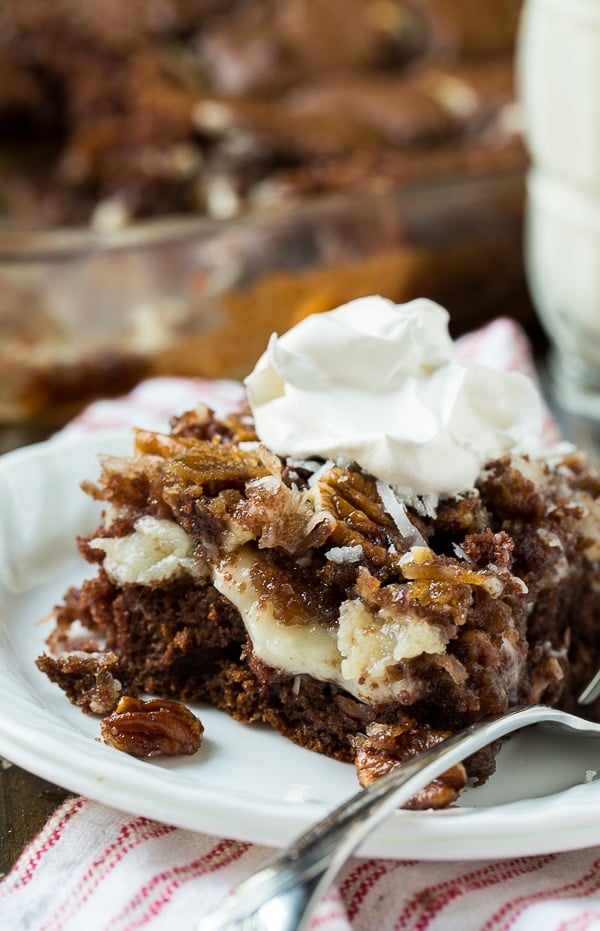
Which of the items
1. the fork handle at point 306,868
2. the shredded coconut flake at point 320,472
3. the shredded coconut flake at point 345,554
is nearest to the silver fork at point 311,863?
the fork handle at point 306,868

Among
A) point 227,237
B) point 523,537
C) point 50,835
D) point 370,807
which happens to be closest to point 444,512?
point 523,537

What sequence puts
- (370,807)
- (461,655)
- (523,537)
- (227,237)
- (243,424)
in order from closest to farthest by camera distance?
(370,807), (461,655), (523,537), (243,424), (227,237)

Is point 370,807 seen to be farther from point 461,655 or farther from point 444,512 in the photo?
point 444,512

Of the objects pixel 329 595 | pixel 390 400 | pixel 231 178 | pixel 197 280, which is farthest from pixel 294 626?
pixel 231 178

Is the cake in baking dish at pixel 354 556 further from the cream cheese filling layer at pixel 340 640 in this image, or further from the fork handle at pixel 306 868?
the fork handle at pixel 306 868

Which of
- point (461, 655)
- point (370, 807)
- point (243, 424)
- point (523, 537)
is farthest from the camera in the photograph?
point (243, 424)

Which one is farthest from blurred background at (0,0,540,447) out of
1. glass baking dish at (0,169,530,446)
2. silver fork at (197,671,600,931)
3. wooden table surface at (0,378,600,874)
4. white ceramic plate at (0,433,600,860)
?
silver fork at (197,671,600,931)
